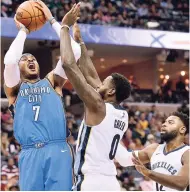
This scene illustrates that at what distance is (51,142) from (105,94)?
70cm

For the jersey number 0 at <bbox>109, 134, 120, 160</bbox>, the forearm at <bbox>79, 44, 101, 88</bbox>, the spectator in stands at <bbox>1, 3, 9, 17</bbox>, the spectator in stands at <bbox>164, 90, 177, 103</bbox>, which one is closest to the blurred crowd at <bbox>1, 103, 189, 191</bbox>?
the spectator in stands at <bbox>164, 90, 177, 103</bbox>

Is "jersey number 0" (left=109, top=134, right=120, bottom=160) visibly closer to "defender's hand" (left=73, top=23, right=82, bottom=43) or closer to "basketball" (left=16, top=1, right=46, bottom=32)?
"defender's hand" (left=73, top=23, right=82, bottom=43)

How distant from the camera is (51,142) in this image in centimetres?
477

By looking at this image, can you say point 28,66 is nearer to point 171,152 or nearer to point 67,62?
point 67,62

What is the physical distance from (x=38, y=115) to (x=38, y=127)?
0.35 feet

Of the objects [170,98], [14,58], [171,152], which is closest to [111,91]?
[14,58]

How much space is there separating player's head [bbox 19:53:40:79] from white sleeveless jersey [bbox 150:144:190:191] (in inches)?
55.0

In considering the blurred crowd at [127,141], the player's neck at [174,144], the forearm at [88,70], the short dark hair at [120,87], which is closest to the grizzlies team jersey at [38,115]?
the forearm at [88,70]

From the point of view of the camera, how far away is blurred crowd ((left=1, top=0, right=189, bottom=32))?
16.9 meters

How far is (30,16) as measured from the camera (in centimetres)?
489

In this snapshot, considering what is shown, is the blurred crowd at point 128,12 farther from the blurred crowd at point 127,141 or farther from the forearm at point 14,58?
the forearm at point 14,58

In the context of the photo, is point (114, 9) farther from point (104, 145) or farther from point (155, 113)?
point (104, 145)

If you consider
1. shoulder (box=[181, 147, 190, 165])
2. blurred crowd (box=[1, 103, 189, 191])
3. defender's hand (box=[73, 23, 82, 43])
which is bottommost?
blurred crowd (box=[1, 103, 189, 191])

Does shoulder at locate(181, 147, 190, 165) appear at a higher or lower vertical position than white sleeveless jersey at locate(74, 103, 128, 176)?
lower
